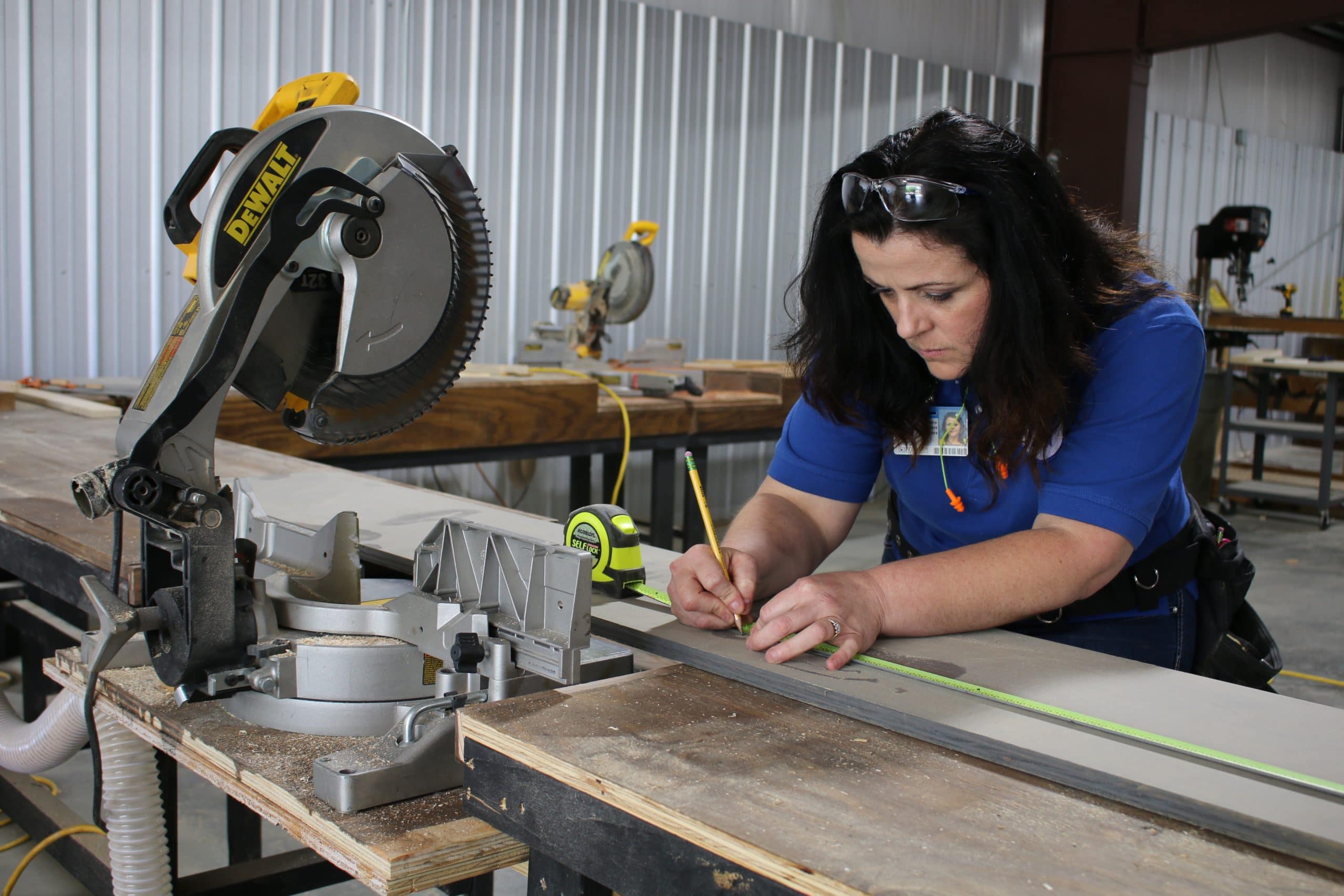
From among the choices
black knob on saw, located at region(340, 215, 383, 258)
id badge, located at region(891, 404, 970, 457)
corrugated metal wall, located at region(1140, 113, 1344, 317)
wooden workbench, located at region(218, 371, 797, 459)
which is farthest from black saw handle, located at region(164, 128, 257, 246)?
corrugated metal wall, located at region(1140, 113, 1344, 317)

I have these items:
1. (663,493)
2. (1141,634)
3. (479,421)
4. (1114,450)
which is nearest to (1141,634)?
(1141,634)

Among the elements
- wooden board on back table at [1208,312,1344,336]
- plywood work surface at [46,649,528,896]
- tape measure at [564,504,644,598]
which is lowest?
plywood work surface at [46,649,528,896]

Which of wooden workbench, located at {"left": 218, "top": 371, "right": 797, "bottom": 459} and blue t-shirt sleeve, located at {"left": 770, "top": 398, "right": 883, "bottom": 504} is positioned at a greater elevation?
blue t-shirt sleeve, located at {"left": 770, "top": 398, "right": 883, "bottom": 504}

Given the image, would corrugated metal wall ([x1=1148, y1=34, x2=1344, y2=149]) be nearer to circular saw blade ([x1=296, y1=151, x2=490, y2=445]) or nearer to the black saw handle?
circular saw blade ([x1=296, y1=151, x2=490, y2=445])

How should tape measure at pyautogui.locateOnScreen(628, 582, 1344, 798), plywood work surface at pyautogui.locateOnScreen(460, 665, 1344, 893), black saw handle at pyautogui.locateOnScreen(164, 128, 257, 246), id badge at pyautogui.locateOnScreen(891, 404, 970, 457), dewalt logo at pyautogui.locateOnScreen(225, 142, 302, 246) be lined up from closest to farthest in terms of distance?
plywood work surface at pyautogui.locateOnScreen(460, 665, 1344, 893), tape measure at pyautogui.locateOnScreen(628, 582, 1344, 798), dewalt logo at pyautogui.locateOnScreen(225, 142, 302, 246), black saw handle at pyautogui.locateOnScreen(164, 128, 257, 246), id badge at pyautogui.locateOnScreen(891, 404, 970, 457)

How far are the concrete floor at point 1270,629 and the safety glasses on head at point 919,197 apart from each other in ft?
4.44

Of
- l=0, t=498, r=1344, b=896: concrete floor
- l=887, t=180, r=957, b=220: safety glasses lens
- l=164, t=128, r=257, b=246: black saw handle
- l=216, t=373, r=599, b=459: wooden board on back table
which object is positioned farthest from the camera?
l=216, t=373, r=599, b=459: wooden board on back table

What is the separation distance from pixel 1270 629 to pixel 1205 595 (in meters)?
3.22

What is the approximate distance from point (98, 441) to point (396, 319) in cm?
159

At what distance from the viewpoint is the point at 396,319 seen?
42.5 inches

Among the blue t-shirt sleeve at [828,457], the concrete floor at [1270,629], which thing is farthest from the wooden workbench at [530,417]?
the blue t-shirt sleeve at [828,457]

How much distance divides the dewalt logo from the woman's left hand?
0.59 meters

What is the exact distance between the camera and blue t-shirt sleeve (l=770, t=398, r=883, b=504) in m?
1.50

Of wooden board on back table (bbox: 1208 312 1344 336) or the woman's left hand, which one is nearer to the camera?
the woman's left hand
